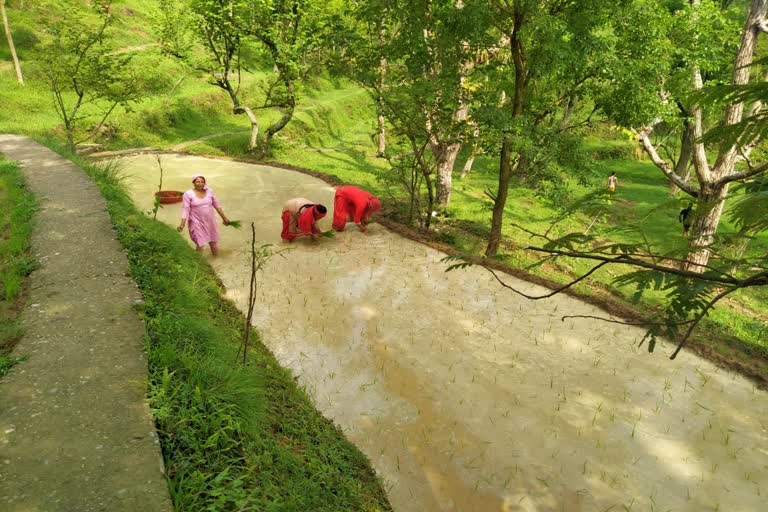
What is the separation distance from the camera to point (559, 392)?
18.7 feet

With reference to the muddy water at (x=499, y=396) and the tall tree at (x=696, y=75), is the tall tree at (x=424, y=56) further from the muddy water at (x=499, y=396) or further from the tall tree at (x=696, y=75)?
the muddy water at (x=499, y=396)

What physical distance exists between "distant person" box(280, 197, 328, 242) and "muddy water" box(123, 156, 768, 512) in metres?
1.02

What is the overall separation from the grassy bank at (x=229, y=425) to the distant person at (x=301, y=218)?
152 inches

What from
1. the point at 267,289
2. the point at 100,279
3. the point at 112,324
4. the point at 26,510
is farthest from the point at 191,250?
the point at 26,510

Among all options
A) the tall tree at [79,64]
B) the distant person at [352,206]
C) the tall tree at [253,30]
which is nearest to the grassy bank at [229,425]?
the distant person at [352,206]

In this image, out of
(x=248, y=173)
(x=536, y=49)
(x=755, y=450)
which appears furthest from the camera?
(x=248, y=173)

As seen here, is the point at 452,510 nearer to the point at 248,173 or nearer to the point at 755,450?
the point at 755,450

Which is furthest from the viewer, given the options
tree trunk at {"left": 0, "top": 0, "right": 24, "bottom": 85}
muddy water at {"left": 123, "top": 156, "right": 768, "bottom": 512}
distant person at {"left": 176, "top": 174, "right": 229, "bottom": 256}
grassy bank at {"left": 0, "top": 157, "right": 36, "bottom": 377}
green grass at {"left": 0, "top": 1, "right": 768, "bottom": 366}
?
tree trunk at {"left": 0, "top": 0, "right": 24, "bottom": 85}

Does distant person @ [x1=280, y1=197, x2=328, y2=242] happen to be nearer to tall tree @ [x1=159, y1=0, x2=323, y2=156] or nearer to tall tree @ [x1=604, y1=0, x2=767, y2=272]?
tall tree @ [x1=604, y1=0, x2=767, y2=272]

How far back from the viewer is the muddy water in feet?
14.5

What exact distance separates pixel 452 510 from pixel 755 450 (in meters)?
3.40

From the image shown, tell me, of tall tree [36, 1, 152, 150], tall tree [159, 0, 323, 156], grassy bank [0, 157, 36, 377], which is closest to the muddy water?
grassy bank [0, 157, 36, 377]

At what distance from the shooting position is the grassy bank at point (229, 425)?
10.3 feet

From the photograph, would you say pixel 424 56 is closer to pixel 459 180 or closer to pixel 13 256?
pixel 13 256
